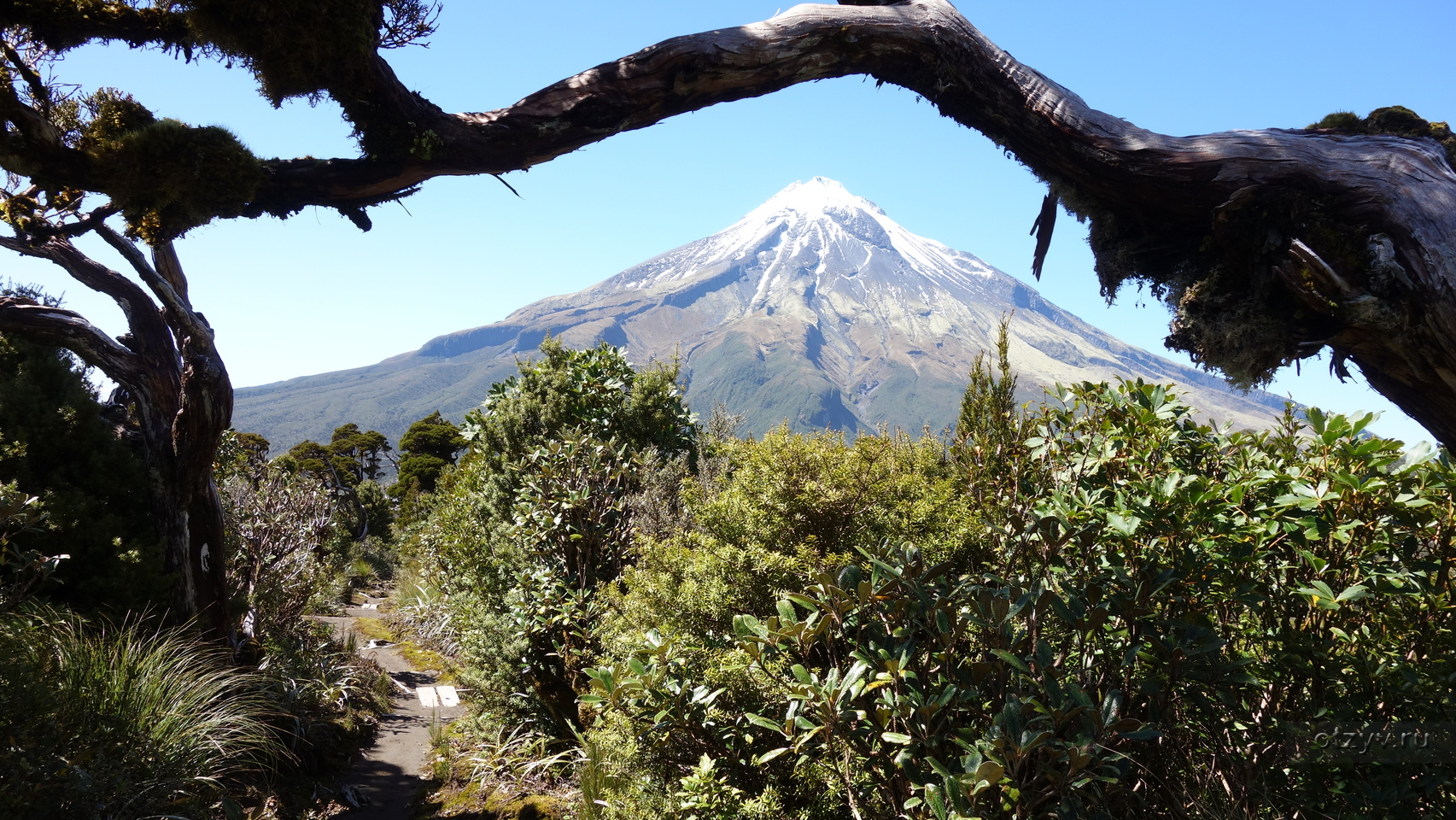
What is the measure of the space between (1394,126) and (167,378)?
19.5 feet

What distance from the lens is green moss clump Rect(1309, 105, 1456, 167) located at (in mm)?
1978

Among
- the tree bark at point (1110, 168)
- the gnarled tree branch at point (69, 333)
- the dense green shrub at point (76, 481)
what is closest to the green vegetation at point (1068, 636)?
the tree bark at point (1110, 168)

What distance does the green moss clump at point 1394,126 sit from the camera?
6.49 feet

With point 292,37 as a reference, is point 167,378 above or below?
below

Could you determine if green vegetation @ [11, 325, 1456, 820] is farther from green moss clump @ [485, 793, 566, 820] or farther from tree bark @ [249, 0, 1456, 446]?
tree bark @ [249, 0, 1456, 446]

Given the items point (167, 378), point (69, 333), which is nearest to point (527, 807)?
point (167, 378)

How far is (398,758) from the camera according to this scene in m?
5.92

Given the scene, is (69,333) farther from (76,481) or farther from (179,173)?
(179,173)

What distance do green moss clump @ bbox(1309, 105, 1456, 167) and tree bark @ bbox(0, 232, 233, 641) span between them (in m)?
5.46

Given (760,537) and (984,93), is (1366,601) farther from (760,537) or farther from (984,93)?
(760,537)

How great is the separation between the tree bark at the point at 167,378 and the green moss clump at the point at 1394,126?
5465 millimetres

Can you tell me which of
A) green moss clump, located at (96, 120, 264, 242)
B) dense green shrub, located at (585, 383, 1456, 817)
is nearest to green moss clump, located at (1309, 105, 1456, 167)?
dense green shrub, located at (585, 383, 1456, 817)

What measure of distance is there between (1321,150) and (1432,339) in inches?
22.7

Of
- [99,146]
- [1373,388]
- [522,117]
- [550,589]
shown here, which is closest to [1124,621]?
[1373,388]
